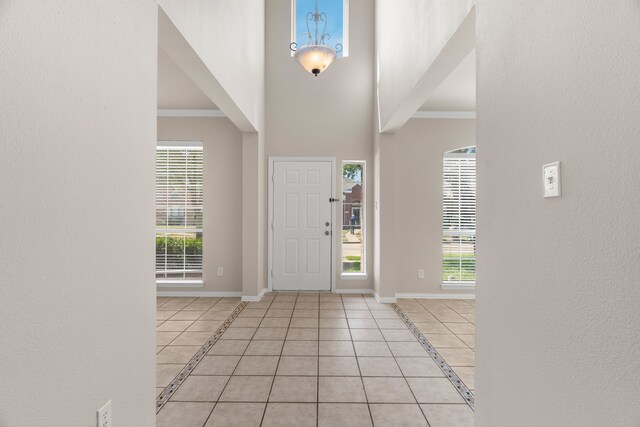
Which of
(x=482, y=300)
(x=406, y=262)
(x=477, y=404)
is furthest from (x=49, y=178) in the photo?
(x=406, y=262)

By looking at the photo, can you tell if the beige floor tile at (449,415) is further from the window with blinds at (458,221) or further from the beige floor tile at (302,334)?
the window with blinds at (458,221)

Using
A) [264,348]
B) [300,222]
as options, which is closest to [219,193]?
[300,222]

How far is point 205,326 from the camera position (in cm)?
388

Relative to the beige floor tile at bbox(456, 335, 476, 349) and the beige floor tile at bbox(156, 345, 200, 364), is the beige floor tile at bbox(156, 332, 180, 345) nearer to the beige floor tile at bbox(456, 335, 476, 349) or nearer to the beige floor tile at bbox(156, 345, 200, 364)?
the beige floor tile at bbox(156, 345, 200, 364)

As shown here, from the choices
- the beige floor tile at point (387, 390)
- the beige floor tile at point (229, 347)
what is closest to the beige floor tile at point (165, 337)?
the beige floor tile at point (229, 347)

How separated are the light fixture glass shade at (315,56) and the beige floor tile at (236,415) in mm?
3335

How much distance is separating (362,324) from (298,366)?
1273mm

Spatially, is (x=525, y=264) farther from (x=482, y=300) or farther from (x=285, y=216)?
(x=285, y=216)

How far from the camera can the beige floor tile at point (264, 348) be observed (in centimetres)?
312

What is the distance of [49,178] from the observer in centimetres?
110

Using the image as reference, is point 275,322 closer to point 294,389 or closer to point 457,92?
point 294,389

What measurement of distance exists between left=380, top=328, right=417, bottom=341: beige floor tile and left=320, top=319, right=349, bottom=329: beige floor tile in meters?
0.44

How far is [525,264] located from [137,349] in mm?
1707

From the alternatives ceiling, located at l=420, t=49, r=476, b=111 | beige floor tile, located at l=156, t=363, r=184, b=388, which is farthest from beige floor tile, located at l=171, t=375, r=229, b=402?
ceiling, located at l=420, t=49, r=476, b=111
